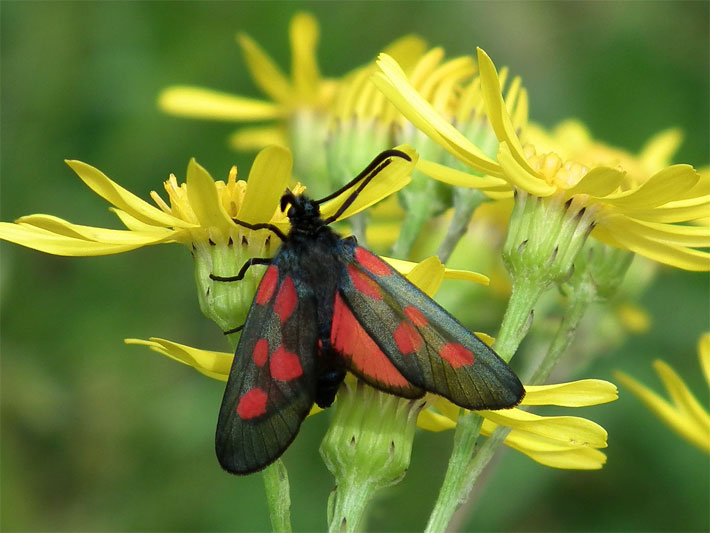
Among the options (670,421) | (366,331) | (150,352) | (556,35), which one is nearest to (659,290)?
(556,35)

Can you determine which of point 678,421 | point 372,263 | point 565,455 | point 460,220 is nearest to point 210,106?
point 460,220

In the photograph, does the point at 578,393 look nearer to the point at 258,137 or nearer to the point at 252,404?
the point at 252,404

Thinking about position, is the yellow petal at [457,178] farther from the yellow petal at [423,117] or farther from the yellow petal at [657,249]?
the yellow petal at [657,249]

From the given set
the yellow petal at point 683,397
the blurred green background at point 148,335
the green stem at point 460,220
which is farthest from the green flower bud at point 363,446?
the blurred green background at point 148,335

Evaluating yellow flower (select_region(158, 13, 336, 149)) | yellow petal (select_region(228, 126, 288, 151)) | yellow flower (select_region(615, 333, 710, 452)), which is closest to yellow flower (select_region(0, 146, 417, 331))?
yellow flower (select_region(615, 333, 710, 452))

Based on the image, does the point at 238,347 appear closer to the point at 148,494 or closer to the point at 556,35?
the point at 148,494

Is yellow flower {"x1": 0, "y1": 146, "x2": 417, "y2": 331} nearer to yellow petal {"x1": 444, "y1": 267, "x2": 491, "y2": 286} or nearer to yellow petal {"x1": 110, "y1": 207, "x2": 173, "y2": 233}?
yellow petal {"x1": 110, "y1": 207, "x2": 173, "y2": 233}
